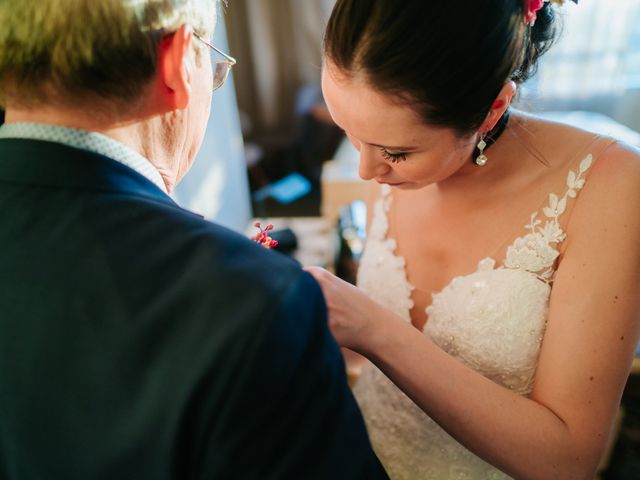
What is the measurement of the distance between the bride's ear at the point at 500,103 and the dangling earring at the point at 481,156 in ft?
0.34

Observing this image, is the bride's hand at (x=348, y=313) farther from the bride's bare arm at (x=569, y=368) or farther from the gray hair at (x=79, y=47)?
the gray hair at (x=79, y=47)

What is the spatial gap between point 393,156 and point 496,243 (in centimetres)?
35

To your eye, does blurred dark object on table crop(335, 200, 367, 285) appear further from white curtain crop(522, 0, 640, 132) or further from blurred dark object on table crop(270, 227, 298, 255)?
white curtain crop(522, 0, 640, 132)

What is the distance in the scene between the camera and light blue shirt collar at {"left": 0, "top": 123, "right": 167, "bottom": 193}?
1.91 feet

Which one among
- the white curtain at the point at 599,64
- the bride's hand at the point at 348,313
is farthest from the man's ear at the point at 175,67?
the white curtain at the point at 599,64

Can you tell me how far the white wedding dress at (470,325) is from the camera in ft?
3.38

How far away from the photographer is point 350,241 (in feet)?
7.88

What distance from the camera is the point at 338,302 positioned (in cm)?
78

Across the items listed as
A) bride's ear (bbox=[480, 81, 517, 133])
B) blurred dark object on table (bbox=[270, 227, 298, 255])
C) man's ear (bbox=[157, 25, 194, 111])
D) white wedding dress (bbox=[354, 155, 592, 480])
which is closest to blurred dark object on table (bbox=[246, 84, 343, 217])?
blurred dark object on table (bbox=[270, 227, 298, 255])

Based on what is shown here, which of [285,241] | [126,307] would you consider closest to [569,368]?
[126,307]

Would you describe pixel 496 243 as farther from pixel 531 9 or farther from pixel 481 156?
pixel 531 9

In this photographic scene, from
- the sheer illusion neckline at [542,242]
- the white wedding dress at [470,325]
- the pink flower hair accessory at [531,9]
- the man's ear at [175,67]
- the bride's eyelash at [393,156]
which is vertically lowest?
the white wedding dress at [470,325]

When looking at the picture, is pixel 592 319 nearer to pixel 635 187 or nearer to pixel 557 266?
pixel 557 266

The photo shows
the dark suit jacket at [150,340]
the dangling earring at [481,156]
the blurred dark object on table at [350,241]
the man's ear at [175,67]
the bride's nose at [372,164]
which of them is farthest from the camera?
the blurred dark object on table at [350,241]
